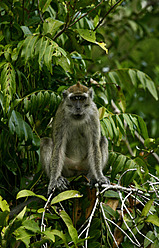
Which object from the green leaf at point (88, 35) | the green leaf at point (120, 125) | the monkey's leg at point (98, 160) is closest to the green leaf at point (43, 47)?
the green leaf at point (88, 35)

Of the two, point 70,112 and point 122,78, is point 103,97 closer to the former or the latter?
point 122,78

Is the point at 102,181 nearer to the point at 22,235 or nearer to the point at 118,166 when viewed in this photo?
the point at 118,166

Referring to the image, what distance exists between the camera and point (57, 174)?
19.4 ft

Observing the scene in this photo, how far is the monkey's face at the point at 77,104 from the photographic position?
607cm

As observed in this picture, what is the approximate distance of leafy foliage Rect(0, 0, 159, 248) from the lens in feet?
15.6

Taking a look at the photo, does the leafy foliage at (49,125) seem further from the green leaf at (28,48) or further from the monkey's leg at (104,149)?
the monkey's leg at (104,149)

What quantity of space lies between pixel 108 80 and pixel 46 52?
2.08 m

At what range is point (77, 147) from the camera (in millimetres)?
6387

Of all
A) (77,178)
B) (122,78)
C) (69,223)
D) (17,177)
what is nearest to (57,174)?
(77,178)

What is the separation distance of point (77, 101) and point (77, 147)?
2.49 ft

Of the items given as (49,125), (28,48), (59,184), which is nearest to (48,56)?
(28,48)

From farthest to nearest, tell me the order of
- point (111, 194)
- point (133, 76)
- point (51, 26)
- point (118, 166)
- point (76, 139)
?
point (133, 76)
point (76, 139)
point (118, 166)
point (111, 194)
point (51, 26)

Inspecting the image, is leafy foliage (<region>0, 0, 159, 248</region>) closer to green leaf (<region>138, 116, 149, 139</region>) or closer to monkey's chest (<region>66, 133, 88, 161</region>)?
green leaf (<region>138, 116, 149, 139</region>)

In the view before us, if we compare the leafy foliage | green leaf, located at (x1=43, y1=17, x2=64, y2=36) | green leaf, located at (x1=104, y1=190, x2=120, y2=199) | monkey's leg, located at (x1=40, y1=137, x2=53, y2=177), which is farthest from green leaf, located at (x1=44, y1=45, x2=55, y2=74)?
green leaf, located at (x1=104, y1=190, x2=120, y2=199)
